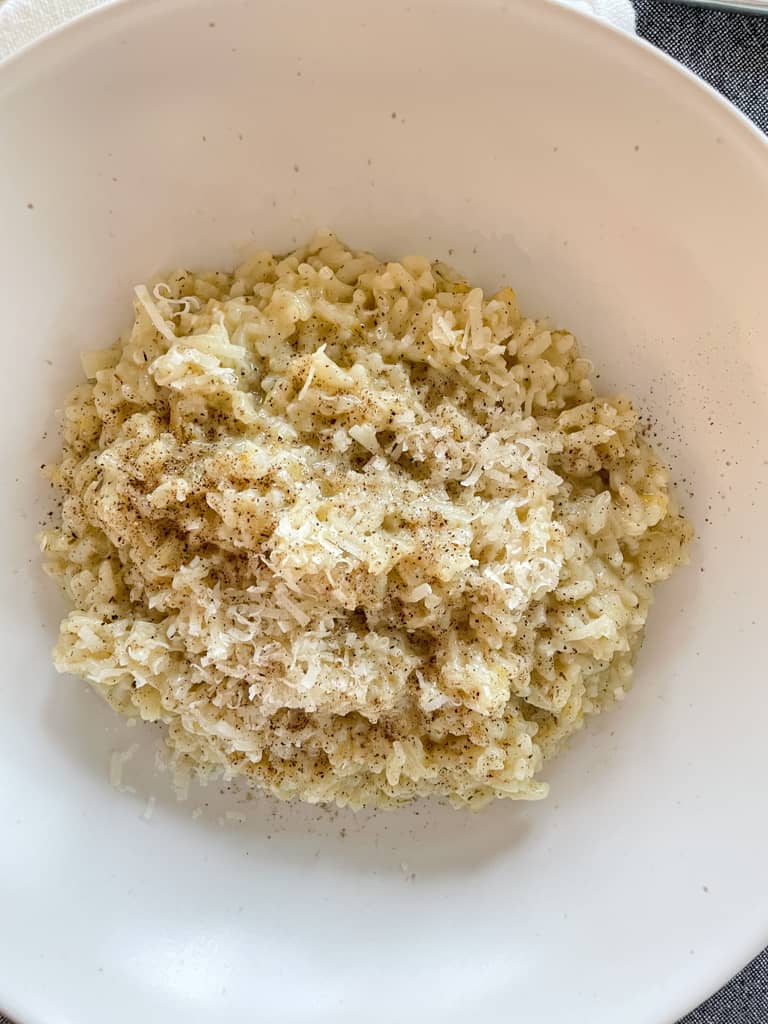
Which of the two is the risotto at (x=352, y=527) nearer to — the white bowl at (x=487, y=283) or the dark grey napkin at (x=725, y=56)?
the white bowl at (x=487, y=283)

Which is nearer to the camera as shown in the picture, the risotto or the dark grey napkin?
the risotto

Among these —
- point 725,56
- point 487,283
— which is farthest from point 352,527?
point 725,56

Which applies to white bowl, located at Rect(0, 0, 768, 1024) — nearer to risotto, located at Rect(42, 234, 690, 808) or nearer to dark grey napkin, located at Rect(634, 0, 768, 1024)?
risotto, located at Rect(42, 234, 690, 808)

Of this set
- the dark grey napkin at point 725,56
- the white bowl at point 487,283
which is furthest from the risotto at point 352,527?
the dark grey napkin at point 725,56

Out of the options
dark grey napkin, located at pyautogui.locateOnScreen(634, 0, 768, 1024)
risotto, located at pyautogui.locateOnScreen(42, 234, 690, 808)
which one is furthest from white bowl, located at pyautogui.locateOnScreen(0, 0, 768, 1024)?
dark grey napkin, located at pyautogui.locateOnScreen(634, 0, 768, 1024)

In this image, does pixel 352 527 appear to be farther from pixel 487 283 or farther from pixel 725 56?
pixel 725 56

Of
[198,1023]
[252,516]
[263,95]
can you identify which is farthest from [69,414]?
[198,1023]
